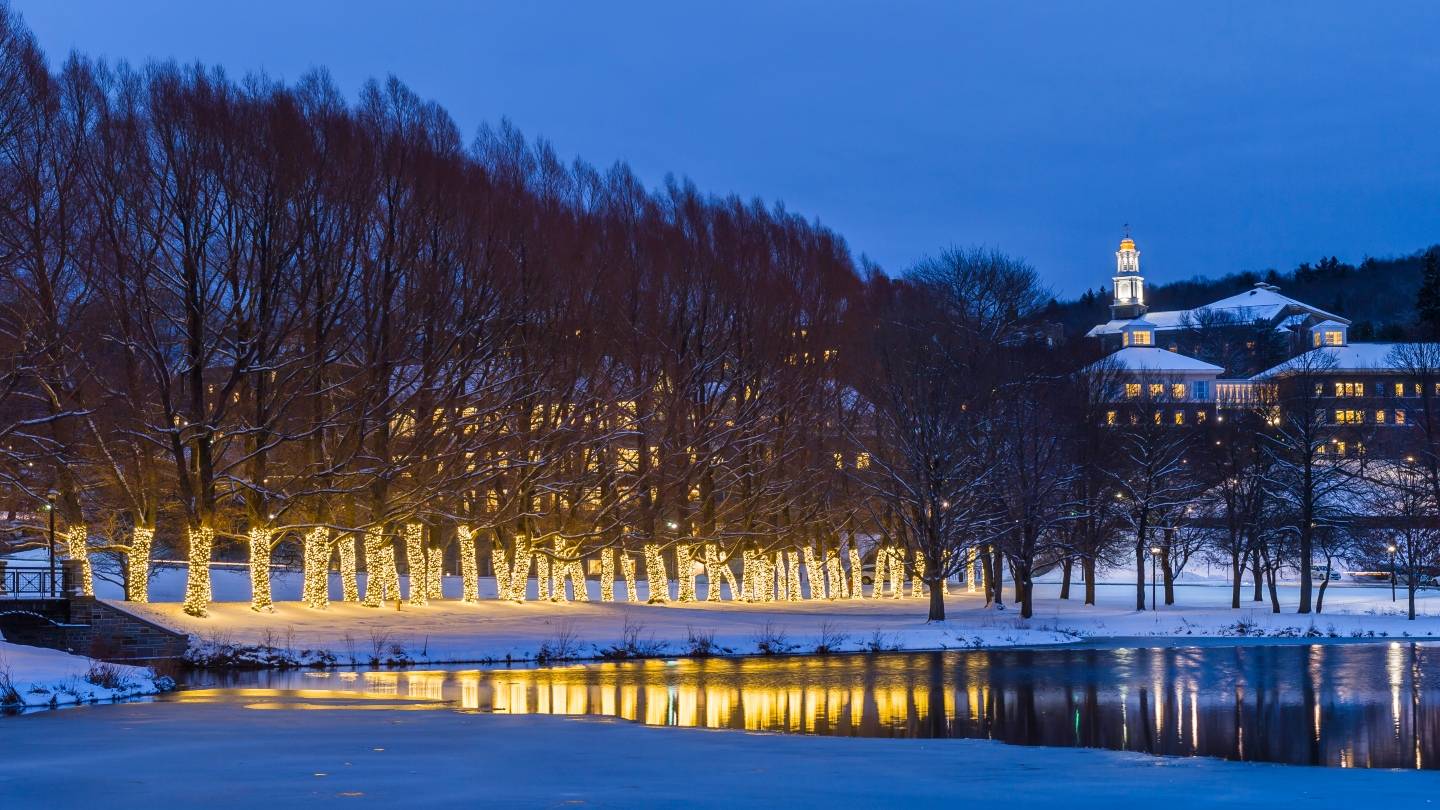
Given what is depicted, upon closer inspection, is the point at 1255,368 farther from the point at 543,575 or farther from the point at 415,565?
the point at 415,565

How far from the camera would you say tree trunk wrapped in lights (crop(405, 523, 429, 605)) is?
5231cm

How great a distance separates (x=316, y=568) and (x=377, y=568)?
3.14 meters

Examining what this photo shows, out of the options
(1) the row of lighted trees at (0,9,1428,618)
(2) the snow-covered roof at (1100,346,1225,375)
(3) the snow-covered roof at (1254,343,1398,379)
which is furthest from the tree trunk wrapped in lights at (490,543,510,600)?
(3) the snow-covered roof at (1254,343,1398,379)

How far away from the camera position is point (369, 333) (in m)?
46.7

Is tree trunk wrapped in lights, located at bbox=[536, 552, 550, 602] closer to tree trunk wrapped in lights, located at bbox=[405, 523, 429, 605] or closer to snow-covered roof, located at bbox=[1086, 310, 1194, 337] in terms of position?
tree trunk wrapped in lights, located at bbox=[405, 523, 429, 605]

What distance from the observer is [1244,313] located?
172500 mm

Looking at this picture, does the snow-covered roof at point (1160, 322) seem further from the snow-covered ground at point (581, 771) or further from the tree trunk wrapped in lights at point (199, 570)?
the snow-covered ground at point (581, 771)

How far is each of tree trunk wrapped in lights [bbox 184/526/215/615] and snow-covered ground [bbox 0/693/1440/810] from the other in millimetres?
17525

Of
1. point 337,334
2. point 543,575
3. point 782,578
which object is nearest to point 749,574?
point 782,578

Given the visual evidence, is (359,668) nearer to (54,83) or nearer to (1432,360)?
(54,83)

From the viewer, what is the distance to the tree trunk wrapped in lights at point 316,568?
4791cm

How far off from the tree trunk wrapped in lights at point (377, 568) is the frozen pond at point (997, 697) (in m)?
12.0

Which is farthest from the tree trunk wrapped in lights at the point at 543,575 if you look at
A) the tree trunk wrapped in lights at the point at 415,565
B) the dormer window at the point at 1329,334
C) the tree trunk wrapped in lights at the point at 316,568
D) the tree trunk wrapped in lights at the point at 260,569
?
the dormer window at the point at 1329,334

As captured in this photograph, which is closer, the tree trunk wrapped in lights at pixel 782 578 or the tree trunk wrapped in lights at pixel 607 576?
the tree trunk wrapped in lights at pixel 607 576
